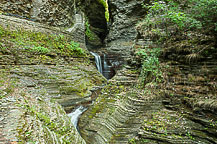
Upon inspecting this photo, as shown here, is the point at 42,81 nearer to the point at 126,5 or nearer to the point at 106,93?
the point at 106,93

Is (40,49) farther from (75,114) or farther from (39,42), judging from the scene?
(75,114)

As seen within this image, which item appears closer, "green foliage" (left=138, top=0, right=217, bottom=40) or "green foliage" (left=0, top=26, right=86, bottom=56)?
"green foliage" (left=138, top=0, right=217, bottom=40)

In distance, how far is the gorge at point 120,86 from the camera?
2.91 metres

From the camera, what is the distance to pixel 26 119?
104 inches

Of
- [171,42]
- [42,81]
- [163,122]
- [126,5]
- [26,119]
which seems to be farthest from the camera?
[126,5]

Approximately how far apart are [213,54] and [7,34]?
28.6 ft

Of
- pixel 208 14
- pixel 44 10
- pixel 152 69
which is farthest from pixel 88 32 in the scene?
pixel 208 14

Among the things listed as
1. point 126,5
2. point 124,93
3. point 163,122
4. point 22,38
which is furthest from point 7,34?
point 126,5

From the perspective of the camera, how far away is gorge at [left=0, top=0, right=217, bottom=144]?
9.55 feet

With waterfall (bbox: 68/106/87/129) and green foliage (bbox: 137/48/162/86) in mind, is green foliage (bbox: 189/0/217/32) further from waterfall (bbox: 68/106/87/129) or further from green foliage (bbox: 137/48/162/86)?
waterfall (bbox: 68/106/87/129)

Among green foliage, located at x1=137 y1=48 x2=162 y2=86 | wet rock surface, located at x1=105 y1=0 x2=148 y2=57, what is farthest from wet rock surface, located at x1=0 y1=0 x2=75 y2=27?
green foliage, located at x1=137 y1=48 x2=162 y2=86

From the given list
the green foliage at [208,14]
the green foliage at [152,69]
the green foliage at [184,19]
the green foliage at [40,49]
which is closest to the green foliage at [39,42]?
the green foliage at [40,49]

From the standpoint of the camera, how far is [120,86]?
200 inches

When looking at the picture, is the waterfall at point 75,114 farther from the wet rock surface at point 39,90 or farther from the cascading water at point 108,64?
the cascading water at point 108,64
